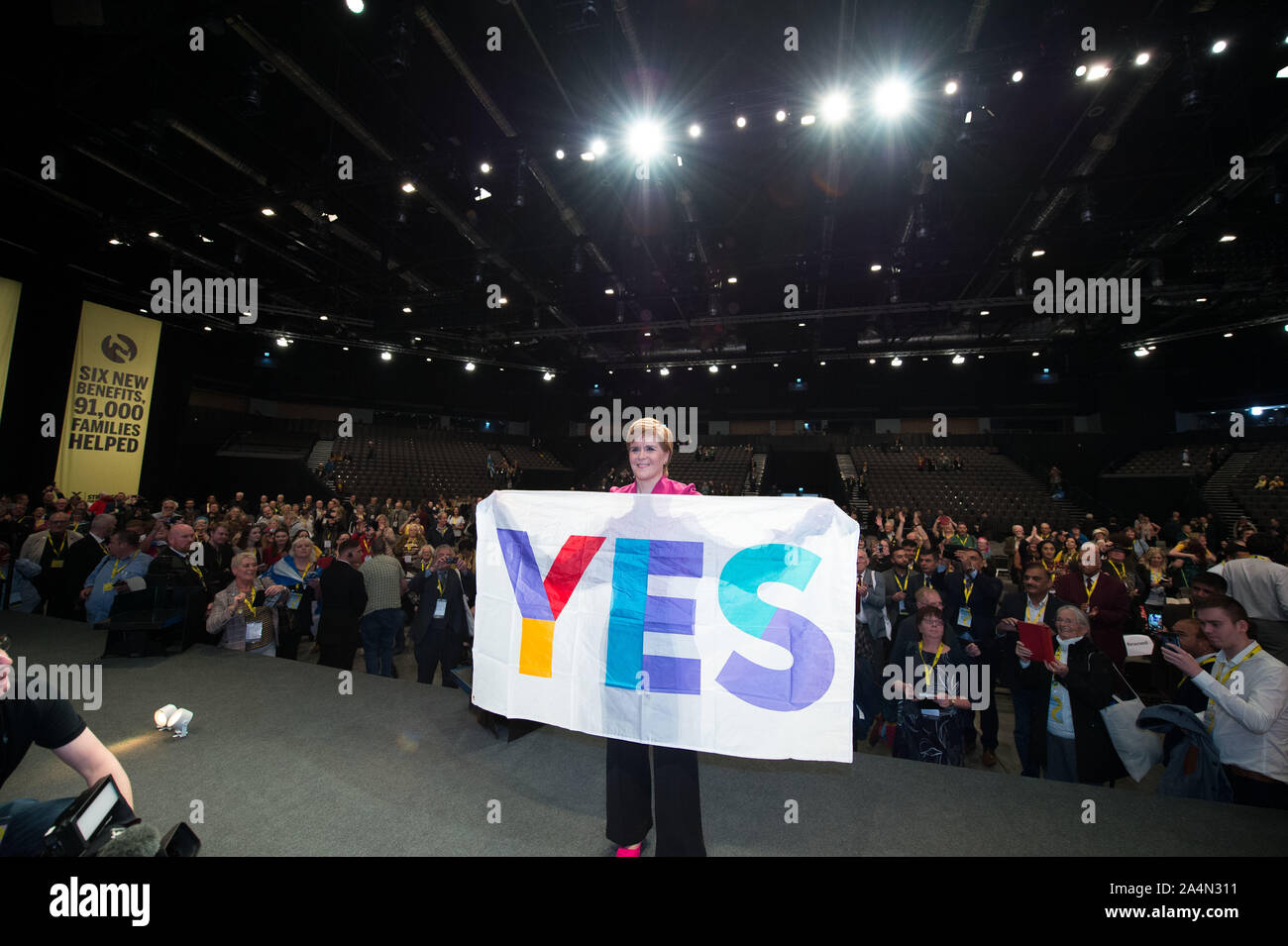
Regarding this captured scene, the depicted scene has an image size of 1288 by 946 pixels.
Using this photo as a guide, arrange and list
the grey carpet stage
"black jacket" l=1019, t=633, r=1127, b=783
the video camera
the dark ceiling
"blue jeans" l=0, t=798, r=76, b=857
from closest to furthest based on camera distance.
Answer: the video camera, "blue jeans" l=0, t=798, r=76, b=857, the grey carpet stage, "black jacket" l=1019, t=633, r=1127, b=783, the dark ceiling

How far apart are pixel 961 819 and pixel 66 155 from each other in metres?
15.9

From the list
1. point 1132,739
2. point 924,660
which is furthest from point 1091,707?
point 924,660

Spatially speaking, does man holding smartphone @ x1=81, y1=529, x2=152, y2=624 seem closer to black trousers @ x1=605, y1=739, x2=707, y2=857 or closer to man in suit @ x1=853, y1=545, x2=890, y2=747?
black trousers @ x1=605, y1=739, x2=707, y2=857

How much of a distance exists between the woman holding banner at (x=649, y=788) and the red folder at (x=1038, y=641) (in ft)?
8.85

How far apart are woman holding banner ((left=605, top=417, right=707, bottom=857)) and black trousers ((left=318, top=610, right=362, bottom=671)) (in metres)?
3.70

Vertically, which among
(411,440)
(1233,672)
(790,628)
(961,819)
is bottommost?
(961,819)

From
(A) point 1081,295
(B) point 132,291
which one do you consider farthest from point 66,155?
(A) point 1081,295

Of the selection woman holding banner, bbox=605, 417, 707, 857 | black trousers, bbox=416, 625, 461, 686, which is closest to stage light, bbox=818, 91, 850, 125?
woman holding banner, bbox=605, 417, 707, 857

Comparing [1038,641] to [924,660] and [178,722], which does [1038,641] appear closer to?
[924,660]

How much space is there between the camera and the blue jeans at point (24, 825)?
5.03ft

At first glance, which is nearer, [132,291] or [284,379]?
[132,291]

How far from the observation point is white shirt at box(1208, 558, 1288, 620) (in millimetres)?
4301
